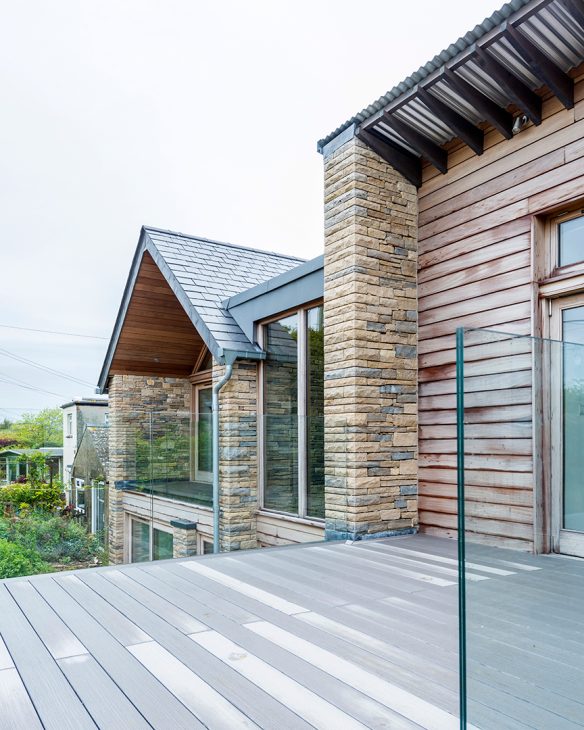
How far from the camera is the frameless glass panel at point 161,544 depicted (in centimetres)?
780

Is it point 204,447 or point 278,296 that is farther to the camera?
point 204,447

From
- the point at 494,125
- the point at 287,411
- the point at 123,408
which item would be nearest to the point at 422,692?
the point at 494,125

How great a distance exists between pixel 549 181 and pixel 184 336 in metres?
6.51

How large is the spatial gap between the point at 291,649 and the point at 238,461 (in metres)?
4.59

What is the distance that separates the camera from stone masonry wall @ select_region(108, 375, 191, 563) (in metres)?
7.32

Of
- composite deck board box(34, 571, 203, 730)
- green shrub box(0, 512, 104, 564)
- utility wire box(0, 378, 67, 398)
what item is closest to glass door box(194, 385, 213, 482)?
green shrub box(0, 512, 104, 564)

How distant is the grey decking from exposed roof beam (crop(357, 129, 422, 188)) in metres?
3.21

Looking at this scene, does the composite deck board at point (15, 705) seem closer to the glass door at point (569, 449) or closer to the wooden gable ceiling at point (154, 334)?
the glass door at point (569, 449)

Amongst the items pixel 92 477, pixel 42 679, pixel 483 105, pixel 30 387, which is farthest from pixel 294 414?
pixel 30 387

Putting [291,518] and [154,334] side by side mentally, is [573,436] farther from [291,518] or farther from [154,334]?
[154,334]

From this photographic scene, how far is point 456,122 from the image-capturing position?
170 inches

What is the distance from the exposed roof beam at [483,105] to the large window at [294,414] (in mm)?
2593

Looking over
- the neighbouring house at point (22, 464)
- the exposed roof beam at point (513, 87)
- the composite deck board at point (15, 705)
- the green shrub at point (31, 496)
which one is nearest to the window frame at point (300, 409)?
the exposed roof beam at point (513, 87)

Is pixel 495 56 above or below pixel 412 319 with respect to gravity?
above
